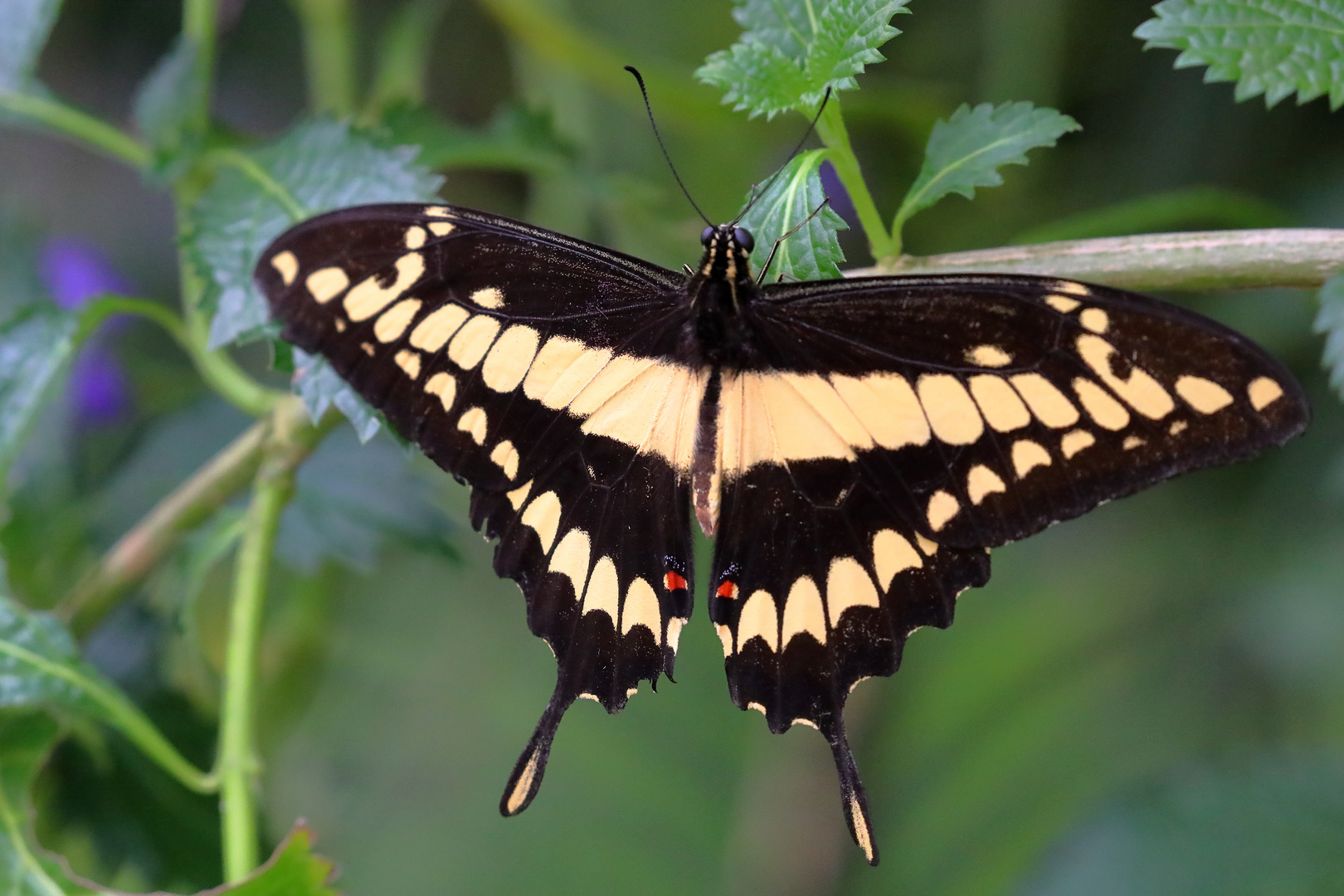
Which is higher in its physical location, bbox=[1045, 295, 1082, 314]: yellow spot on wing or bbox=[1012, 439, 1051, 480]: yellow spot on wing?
bbox=[1045, 295, 1082, 314]: yellow spot on wing

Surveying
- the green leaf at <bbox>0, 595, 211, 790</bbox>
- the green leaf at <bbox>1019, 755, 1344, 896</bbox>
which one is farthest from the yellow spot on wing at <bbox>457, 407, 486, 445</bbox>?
the green leaf at <bbox>1019, 755, 1344, 896</bbox>

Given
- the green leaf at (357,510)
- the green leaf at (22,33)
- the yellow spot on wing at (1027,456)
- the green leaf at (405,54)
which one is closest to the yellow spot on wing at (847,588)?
the yellow spot on wing at (1027,456)

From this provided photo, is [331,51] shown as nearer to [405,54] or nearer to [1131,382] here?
[405,54]

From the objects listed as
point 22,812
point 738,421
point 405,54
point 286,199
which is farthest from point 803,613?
point 405,54

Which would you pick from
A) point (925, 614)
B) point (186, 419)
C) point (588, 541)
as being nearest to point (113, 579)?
point (186, 419)

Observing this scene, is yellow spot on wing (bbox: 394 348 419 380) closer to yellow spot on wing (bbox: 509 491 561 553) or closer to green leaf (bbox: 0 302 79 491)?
yellow spot on wing (bbox: 509 491 561 553)

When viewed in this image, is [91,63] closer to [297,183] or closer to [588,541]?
[297,183]
